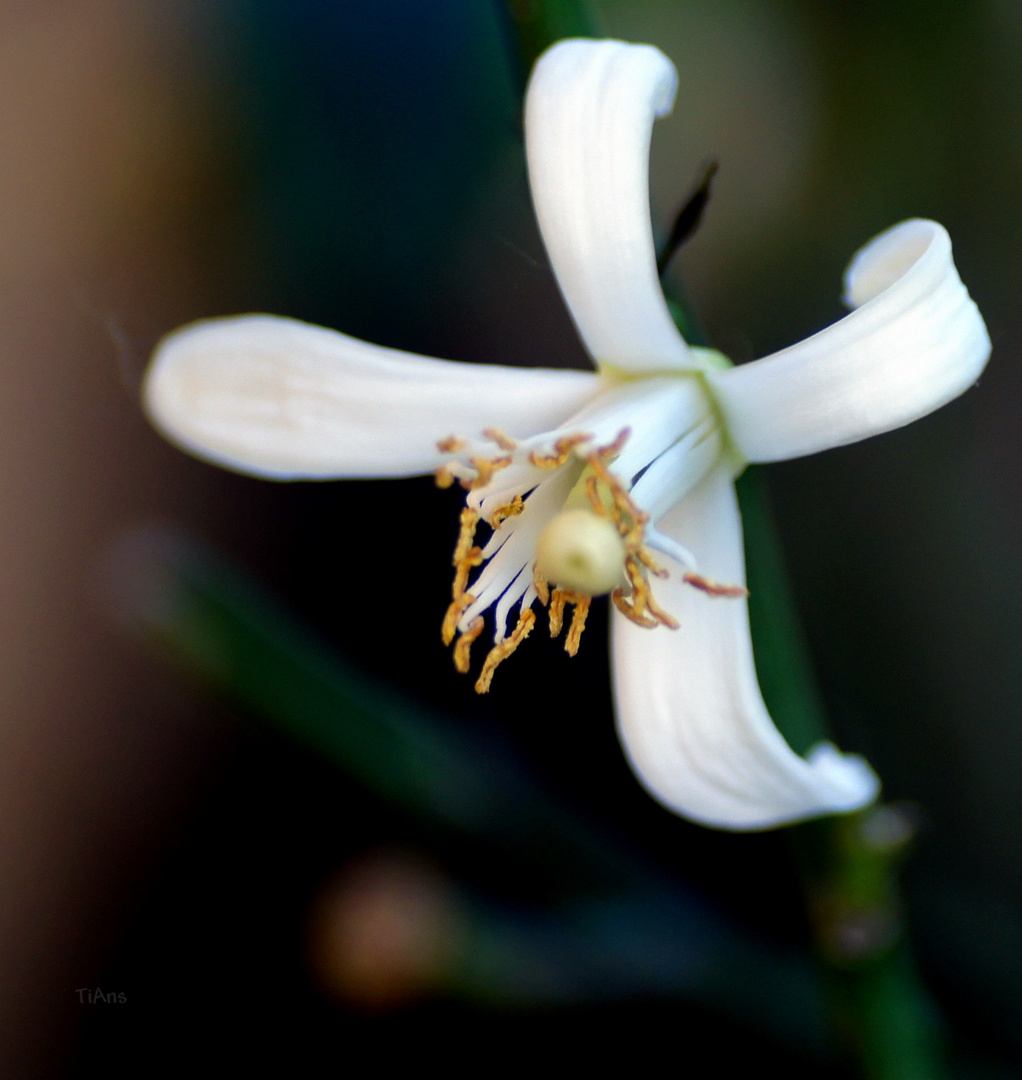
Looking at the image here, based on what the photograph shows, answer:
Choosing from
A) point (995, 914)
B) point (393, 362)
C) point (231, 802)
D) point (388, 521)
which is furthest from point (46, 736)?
point (995, 914)

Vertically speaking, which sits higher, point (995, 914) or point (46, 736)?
point (46, 736)

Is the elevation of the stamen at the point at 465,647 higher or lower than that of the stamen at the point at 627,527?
lower

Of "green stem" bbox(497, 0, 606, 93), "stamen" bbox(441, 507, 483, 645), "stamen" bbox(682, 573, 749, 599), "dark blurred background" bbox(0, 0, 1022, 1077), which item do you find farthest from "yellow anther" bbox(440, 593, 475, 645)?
"dark blurred background" bbox(0, 0, 1022, 1077)

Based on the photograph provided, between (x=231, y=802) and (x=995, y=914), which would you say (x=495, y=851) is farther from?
Answer: (x=995, y=914)

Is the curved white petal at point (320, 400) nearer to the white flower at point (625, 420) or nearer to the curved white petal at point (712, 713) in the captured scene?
the white flower at point (625, 420)

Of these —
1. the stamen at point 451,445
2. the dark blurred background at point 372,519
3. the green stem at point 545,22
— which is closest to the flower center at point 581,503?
the stamen at point 451,445

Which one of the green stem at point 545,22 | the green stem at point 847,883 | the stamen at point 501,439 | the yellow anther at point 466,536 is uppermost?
the green stem at point 545,22

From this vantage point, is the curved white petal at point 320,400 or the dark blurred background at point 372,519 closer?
the curved white petal at point 320,400
